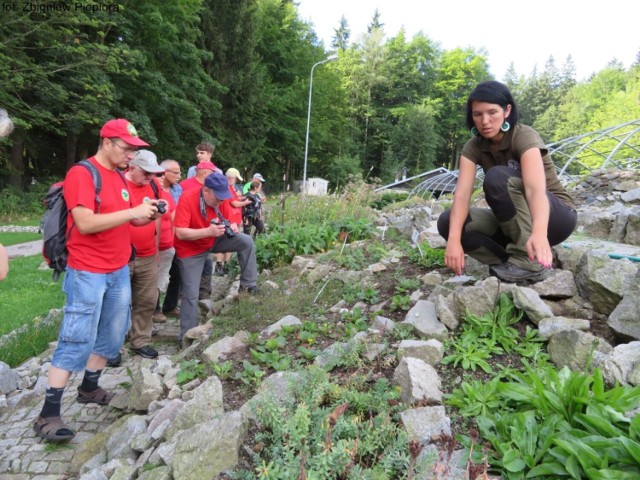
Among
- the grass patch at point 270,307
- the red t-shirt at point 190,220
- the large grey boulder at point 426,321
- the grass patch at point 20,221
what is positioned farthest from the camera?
the grass patch at point 20,221

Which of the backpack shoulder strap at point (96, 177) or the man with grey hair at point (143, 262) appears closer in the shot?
the backpack shoulder strap at point (96, 177)

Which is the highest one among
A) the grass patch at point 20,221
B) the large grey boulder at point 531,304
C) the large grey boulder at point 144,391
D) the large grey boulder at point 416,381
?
the large grey boulder at point 531,304

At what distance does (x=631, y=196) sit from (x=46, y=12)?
55.3 feet

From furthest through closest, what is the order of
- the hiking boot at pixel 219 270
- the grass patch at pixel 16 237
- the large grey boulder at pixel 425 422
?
the grass patch at pixel 16 237 < the hiking boot at pixel 219 270 < the large grey boulder at pixel 425 422

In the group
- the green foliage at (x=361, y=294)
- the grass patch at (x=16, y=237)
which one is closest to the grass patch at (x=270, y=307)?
the green foliage at (x=361, y=294)

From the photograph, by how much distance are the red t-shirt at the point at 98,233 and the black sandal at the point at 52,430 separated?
111cm

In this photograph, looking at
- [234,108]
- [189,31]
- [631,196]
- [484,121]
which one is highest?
[189,31]

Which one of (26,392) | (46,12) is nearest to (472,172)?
(26,392)

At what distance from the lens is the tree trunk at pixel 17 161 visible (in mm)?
15773

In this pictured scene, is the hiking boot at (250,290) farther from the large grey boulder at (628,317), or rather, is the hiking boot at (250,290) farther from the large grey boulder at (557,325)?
the large grey boulder at (628,317)

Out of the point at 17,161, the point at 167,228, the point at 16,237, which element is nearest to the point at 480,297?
the point at 167,228

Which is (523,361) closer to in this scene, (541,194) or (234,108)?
(541,194)

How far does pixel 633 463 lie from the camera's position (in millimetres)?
1366

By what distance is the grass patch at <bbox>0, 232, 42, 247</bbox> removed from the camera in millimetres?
10099
